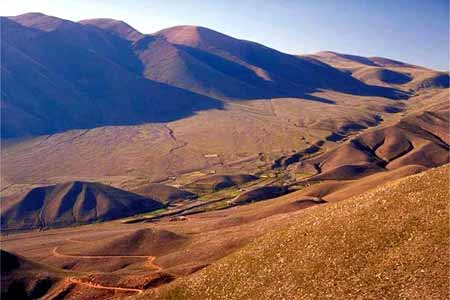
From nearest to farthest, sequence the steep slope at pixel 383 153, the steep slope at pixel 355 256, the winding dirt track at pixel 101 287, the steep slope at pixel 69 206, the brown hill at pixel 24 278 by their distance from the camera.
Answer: the steep slope at pixel 355 256, the winding dirt track at pixel 101 287, the brown hill at pixel 24 278, the steep slope at pixel 69 206, the steep slope at pixel 383 153

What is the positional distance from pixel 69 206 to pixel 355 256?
79.7m

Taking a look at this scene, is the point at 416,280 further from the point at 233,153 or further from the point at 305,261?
the point at 233,153

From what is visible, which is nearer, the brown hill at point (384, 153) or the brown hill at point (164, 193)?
the brown hill at point (164, 193)

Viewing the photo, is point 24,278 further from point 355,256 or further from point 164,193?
point 164,193

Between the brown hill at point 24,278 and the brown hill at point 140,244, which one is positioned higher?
the brown hill at point 24,278

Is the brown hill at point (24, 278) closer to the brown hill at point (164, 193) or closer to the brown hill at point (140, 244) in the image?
the brown hill at point (140, 244)

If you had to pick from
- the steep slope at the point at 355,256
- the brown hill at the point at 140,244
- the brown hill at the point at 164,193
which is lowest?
the brown hill at the point at 164,193

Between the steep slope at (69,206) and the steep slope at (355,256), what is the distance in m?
63.9

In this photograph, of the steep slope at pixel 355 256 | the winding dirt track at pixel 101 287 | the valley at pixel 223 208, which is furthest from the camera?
the winding dirt track at pixel 101 287

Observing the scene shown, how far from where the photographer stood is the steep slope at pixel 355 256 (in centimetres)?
2886

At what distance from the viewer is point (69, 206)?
103 metres

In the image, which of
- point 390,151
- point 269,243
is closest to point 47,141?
point 390,151

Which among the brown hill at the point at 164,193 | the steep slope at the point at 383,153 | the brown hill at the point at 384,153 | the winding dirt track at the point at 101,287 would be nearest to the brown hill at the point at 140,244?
the winding dirt track at the point at 101,287

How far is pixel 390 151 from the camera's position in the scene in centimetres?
13262
